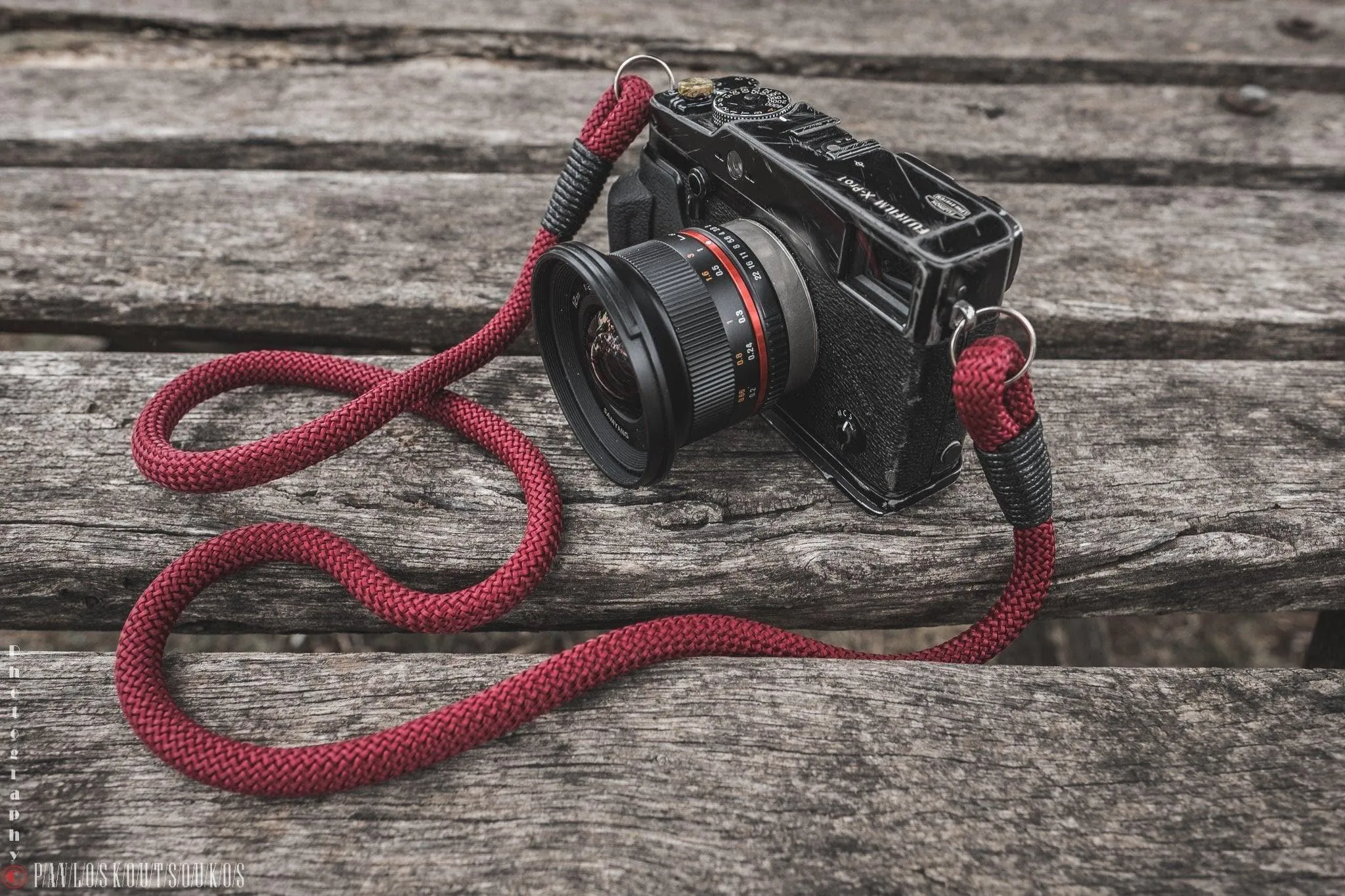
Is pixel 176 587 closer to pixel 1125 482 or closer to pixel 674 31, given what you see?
pixel 1125 482

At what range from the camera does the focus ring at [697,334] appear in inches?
33.4

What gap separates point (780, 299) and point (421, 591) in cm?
43

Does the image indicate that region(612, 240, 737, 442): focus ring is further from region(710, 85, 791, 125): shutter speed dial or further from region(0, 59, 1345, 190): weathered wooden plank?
region(0, 59, 1345, 190): weathered wooden plank

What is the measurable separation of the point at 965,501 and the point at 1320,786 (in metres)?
0.36

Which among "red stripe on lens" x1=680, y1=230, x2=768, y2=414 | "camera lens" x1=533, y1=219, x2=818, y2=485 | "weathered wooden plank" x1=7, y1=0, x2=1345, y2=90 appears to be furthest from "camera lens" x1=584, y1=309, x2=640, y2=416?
"weathered wooden plank" x1=7, y1=0, x2=1345, y2=90

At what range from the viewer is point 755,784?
2.34 feet

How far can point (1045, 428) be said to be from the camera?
1002 mm

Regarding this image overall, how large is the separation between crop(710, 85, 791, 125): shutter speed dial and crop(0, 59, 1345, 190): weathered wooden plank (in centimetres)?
49

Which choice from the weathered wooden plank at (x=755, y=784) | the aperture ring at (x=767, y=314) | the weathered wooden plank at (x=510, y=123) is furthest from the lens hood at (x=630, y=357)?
the weathered wooden plank at (x=510, y=123)

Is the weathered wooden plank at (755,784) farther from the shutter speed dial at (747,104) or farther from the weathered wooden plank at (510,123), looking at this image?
the weathered wooden plank at (510,123)

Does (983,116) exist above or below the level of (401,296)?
above

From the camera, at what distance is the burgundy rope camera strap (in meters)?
0.71

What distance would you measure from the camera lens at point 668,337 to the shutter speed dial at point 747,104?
0.34 feet

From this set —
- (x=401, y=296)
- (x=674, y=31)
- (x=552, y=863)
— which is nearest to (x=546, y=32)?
(x=674, y=31)
